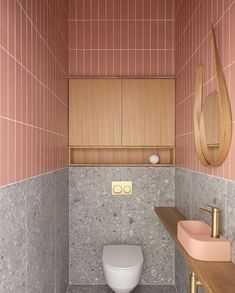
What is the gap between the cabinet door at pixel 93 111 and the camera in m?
2.82

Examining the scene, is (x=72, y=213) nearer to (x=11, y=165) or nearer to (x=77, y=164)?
(x=77, y=164)

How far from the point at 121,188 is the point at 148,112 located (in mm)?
712

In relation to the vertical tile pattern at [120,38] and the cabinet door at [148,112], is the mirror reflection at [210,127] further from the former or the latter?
the vertical tile pattern at [120,38]

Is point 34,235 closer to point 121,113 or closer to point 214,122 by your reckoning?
point 214,122

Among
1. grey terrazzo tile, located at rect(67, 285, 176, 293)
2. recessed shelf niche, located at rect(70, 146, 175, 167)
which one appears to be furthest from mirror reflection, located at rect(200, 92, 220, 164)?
grey terrazzo tile, located at rect(67, 285, 176, 293)

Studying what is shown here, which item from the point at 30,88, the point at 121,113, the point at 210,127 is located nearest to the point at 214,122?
the point at 210,127

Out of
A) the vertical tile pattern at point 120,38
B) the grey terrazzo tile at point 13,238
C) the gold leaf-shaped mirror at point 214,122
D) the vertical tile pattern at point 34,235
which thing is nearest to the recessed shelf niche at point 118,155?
the vertical tile pattern at point 34,235

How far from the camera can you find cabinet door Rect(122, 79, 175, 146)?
2826mm

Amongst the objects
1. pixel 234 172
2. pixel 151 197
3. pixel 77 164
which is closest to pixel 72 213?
pixel 77 164

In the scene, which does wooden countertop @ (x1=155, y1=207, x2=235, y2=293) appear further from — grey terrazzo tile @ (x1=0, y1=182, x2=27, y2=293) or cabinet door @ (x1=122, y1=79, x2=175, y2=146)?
cabinet door @ (x1=122, y1=79, x2=175, y2=146)

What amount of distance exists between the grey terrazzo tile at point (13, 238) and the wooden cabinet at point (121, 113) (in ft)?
4.43

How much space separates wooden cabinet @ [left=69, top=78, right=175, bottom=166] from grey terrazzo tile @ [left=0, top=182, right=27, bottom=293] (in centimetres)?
135

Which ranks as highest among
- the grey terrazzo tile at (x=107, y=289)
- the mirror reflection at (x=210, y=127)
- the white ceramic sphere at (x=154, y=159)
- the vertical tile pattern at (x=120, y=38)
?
the vertical tile pattern at (x=120, y=38)

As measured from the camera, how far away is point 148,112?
284 centimetres
